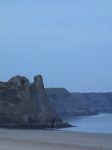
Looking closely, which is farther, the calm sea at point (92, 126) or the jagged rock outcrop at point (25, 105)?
the jagged rock outcrop at point (25, 105)

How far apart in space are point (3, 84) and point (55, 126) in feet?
56.3

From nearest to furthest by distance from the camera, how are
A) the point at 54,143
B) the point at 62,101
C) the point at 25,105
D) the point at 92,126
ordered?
the point at 54,143 < the point at 25,105 < the point at 92,126 < the point at 62,101

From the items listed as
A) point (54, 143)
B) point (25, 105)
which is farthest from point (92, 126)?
point (54, 143)

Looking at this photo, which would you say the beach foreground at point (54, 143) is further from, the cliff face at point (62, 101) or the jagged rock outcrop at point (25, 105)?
the cliff face at point (62, 101)

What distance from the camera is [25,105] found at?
77.5m

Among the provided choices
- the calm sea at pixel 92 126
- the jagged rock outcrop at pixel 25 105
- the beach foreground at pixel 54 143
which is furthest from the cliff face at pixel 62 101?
the beach foreground at pixel 54 143

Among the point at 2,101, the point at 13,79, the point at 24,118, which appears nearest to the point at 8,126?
the point at 24,118

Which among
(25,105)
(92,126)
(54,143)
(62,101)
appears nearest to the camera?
(54,143)

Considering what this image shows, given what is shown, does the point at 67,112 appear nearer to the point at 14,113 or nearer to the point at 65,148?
the point at 14,113

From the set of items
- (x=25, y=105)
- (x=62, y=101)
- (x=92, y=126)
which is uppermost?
(x=62, y=101)

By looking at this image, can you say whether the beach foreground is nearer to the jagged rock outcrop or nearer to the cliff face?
the jagged rock outcrop

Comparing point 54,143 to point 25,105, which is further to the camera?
point 25,105

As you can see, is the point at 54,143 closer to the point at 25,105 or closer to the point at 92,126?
the point at 25,105

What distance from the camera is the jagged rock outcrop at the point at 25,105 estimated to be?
71.0 metres
